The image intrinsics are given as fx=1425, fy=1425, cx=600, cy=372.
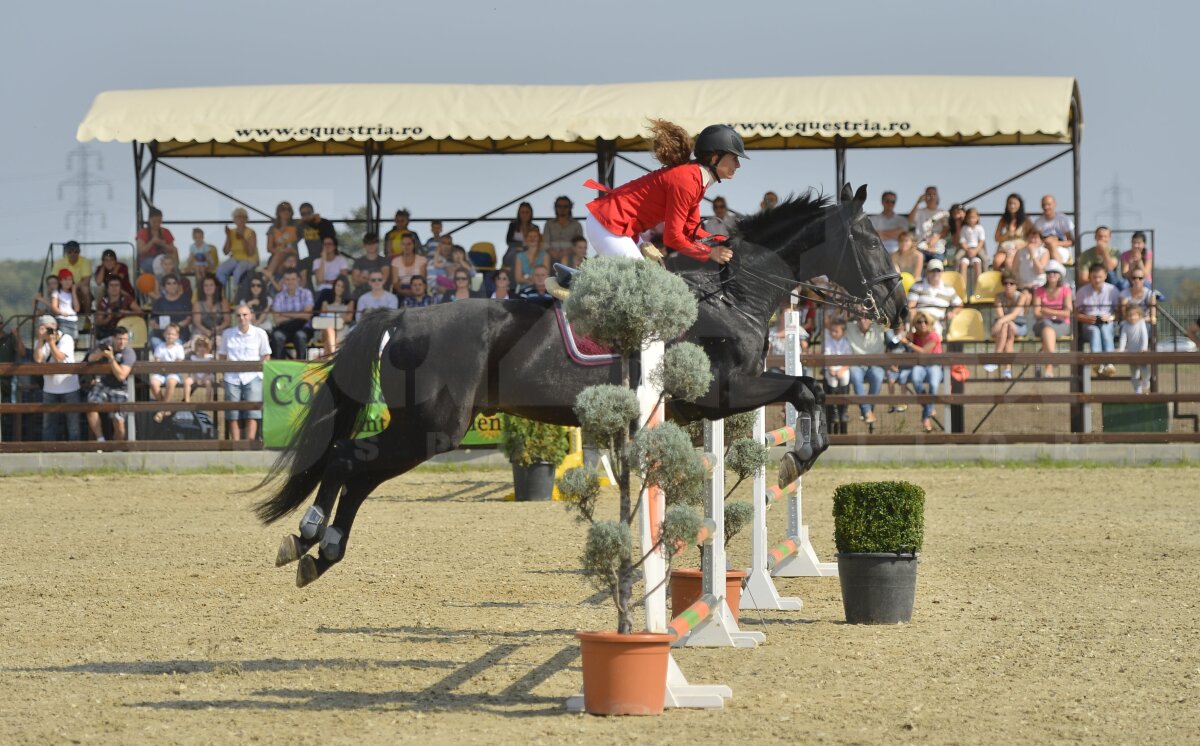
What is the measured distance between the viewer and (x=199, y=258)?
18219 mm

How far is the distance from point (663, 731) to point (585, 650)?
43 cm

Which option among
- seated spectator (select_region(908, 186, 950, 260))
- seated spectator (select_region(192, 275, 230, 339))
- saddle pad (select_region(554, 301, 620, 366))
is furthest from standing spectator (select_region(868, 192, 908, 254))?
saddle pad (select_region(554, 301, 620, 366))

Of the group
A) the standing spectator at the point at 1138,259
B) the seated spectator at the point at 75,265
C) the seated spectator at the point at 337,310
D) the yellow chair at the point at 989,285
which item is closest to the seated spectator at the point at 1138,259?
the standing spectator at the point at 1138,259

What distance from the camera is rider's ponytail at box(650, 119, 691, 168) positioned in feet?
22.3

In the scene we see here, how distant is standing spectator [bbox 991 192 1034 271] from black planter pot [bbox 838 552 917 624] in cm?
1093

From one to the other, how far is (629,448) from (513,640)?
6.54 ft

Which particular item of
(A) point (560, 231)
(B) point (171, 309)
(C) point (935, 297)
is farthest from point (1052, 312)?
(B) point (171, 309)

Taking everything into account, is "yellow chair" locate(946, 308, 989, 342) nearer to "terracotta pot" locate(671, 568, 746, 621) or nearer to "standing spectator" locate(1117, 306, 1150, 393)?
"standing spectator" locate(1117, 306, 1150, 393)

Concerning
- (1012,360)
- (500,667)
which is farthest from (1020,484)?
(500,667)

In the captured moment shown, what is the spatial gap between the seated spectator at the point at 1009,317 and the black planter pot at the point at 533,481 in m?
6.16

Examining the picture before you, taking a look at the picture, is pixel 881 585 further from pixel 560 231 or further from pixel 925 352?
pixel 560 231

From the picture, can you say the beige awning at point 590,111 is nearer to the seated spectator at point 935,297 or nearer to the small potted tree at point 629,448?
the seated spectator at point 935,297

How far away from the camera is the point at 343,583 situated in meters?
8.51

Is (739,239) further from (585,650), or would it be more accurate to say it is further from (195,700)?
(195,700)
